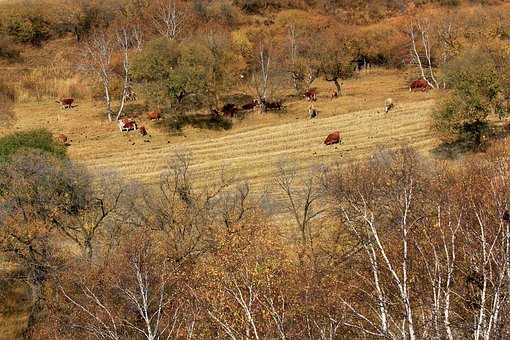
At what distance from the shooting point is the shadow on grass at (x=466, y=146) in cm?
5484

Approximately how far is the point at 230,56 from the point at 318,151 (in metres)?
25.4

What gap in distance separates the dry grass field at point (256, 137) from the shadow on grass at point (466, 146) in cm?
162

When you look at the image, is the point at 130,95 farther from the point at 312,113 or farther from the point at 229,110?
the point at 312,113

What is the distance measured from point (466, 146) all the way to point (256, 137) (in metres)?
22.6

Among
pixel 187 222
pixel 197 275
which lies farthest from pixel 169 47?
pixel 197 275

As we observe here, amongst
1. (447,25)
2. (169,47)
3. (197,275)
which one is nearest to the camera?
(197,275)

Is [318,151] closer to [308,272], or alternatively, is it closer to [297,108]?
[297,108]

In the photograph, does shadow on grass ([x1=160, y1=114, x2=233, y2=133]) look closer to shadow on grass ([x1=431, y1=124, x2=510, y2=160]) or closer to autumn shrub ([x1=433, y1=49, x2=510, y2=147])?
shadow on grass ([x1=431, y1=124, x2=510, y2=160])

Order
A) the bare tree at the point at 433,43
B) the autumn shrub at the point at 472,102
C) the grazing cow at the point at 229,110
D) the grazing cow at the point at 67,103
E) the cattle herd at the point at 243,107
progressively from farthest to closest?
1. the bare tree at the point at 433,43
2. the grazing cow at the point at 67,103
3. the grazing cow at the point at 229,110
4. the cattle herd at the point at 243,107
5. the autumn shrub at the point at 472,102

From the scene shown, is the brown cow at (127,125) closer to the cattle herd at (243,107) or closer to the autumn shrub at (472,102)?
the cattle herd at (243,107)

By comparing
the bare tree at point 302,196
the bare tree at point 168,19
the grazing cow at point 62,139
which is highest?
the bare tree at point 168,19

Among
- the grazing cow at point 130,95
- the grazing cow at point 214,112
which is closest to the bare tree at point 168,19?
the grazing cow at point 130,95

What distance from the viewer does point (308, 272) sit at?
120 ft

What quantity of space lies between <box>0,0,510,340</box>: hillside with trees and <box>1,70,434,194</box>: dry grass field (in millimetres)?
312
